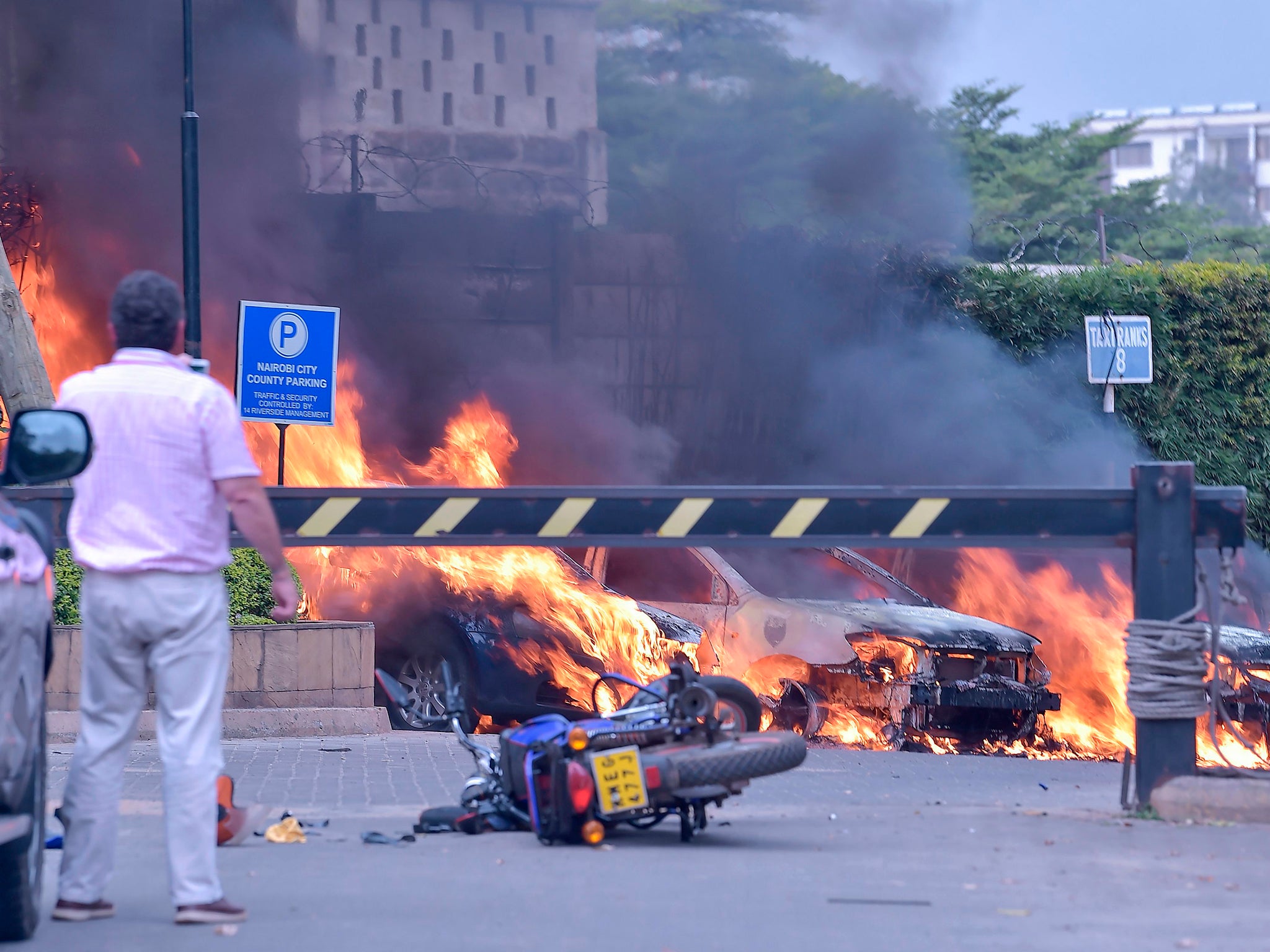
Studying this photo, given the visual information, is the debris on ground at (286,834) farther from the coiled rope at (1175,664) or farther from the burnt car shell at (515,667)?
the burnt car shell at (515,667)

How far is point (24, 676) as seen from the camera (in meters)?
3.83

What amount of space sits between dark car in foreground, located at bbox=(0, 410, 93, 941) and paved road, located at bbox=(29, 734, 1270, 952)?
175 millimetres

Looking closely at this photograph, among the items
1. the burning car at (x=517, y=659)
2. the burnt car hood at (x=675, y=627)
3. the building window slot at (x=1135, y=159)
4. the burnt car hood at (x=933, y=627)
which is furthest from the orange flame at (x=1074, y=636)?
the building window slot at (x=1135, y=159)

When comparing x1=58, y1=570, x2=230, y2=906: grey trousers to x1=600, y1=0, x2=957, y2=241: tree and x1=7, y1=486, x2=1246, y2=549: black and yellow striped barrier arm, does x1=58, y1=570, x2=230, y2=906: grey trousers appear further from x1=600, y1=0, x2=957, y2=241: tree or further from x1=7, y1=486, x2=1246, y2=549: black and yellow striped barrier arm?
x1=600, y1=0, x2=957, y2=241: tree

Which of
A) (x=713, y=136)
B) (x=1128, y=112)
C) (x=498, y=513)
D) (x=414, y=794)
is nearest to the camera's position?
(x=498, y=513)

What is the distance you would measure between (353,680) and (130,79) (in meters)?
10.7

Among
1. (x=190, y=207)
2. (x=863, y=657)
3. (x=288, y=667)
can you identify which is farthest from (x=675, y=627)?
(x=190, y=207)

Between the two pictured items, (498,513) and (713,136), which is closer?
(498,513)

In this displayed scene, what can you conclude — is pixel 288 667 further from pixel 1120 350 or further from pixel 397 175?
pixel 397 175

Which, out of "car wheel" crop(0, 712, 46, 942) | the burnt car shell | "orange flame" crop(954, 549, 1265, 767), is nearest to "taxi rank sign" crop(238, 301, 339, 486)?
the burnt car shell

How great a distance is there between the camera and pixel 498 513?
6090mm

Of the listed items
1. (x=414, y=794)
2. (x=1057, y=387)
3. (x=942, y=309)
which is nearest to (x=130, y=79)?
(x=942, y=309)

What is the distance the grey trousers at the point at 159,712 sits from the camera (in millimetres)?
4137

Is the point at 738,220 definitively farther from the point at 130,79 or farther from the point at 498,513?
the point at 498,513
